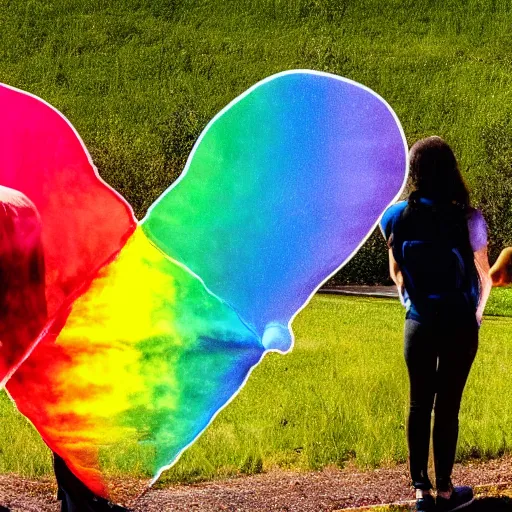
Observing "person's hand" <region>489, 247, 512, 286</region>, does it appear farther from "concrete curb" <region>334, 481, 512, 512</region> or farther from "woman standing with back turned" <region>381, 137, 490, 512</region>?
"concrete curb" <region>334, 481, 512, 512</region>

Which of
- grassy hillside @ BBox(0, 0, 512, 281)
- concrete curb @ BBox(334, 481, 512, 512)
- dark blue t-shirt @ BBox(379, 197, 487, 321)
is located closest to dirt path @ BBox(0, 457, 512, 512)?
concrete curb @ BBox(334, 481, 512, 512)

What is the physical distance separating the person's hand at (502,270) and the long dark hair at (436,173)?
0.33 meters

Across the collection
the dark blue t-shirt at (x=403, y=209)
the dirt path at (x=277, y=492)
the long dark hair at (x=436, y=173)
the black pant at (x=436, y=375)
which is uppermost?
the long dark hair at (x=436, y=173)

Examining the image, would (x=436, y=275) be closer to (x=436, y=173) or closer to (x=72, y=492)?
(x=436, y=173)

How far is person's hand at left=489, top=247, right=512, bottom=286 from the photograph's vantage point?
4020 millimetres

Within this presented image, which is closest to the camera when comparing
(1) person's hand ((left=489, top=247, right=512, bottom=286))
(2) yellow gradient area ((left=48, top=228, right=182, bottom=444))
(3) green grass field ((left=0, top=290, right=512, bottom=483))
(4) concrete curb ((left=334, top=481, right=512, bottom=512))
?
(2) yellow gradient area ((left=48, top=228, right=182, bottom=444))

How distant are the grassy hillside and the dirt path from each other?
1.31 meters

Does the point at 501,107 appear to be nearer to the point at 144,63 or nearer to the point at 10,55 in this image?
the point at 144,63

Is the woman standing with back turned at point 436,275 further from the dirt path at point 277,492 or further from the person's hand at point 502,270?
the dirt path at point 277,492

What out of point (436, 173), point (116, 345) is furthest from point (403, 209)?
point (116, 345)

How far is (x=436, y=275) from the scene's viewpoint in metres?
3.88

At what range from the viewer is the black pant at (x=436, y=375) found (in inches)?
151

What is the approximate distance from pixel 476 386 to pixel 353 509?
1326 mm

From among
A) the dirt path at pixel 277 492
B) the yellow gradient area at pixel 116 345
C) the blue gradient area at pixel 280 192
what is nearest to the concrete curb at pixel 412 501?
the dirt path at pixel 277 492
